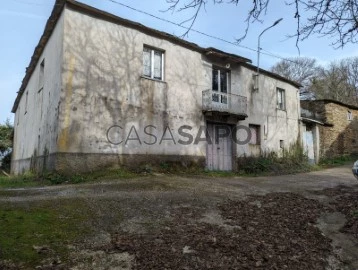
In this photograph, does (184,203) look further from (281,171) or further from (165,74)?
(281,171)

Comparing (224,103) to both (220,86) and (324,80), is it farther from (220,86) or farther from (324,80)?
(324,80)

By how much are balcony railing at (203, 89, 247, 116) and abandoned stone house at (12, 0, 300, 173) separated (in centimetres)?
5

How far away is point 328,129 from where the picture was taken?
24.5m

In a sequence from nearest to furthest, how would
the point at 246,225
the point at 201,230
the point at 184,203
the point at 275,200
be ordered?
the point at 201,230, the point at 246,225, the point at 184,203, the point at 275,200

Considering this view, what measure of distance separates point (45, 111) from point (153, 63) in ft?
15.2

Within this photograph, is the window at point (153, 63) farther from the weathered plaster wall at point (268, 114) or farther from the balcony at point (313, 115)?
the balcony at point (313, 115)

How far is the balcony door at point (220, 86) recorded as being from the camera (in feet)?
52.2

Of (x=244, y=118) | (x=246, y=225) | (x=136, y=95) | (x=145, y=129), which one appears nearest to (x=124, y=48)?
(x=136, y=95)

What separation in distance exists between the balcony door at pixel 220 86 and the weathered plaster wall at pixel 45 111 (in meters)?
7.03

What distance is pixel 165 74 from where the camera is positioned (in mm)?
14102

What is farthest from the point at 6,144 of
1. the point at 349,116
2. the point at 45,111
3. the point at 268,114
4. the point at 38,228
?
the point at 349,116

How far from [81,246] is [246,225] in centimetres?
267

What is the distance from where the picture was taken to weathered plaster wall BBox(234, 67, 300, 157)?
1765 centimetres

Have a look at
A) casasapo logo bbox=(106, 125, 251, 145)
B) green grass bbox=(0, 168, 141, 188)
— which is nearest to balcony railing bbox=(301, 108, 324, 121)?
casasapo logo bbox=(106, 125, 251, 145)
